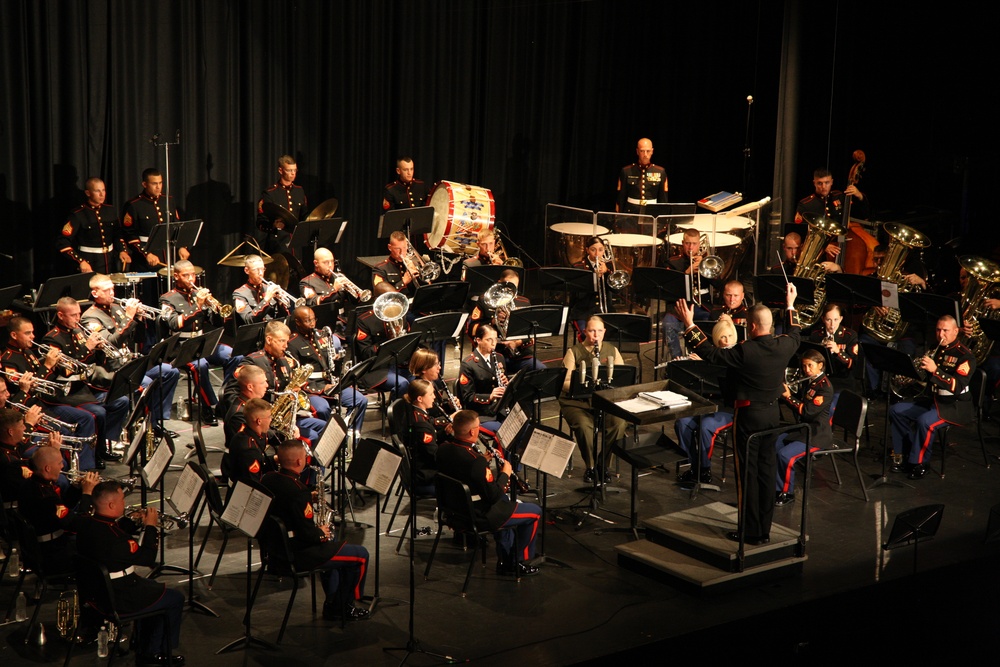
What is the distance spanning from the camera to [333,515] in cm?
822

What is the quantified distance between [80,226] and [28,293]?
3.00ft

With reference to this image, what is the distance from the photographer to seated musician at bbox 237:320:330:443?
9.12 m

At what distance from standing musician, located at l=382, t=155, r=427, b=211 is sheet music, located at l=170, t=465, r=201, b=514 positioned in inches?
287

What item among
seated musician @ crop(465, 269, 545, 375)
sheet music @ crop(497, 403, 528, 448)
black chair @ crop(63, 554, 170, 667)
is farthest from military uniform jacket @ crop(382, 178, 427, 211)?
black chair @ crop(63, 554, 170, 667)

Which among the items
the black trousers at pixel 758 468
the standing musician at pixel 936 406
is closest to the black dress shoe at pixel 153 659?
the black trousers at pixel 758 468

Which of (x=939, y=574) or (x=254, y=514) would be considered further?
(x=939, y=574)

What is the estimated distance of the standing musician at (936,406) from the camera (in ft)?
31.5

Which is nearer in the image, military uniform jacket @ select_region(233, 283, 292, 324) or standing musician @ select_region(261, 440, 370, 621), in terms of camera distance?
standing musician @ select_region(261, 440, 370, 621)

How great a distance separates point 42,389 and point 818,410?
20.1 feet

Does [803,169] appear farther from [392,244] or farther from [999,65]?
[392,244]

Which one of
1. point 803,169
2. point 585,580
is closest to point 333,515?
point 585,580

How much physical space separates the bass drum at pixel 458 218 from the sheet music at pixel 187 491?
259 inches

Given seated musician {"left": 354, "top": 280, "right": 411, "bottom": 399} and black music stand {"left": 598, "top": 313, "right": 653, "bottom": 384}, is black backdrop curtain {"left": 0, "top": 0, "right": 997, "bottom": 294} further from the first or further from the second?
black music stand {"left": 598, "top": 313, "right": 653, "bottom": 384}

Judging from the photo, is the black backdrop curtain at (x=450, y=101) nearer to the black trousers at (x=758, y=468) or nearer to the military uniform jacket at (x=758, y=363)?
the military uniform jacket at (x=758, y=363)
